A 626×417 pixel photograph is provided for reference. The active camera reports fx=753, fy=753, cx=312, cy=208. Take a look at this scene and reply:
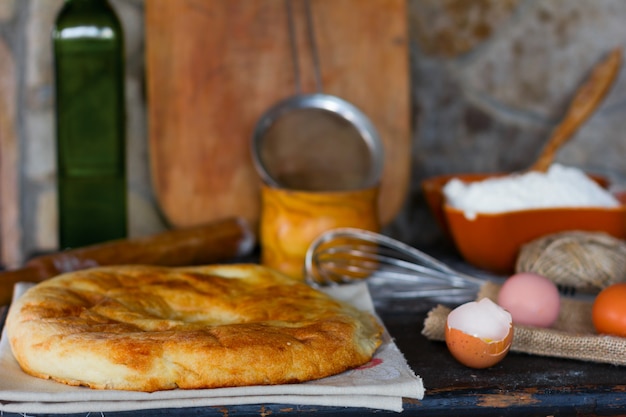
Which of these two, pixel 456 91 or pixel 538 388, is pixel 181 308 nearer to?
pixel 538 388

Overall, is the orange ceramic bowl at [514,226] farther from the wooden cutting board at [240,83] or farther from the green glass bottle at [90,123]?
the green glass bottle at [90,123]

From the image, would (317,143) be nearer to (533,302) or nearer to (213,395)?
(533,302)

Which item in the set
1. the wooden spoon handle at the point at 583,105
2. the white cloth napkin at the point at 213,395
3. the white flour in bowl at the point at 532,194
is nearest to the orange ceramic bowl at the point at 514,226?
the white flour in bowl at the point at 532,194

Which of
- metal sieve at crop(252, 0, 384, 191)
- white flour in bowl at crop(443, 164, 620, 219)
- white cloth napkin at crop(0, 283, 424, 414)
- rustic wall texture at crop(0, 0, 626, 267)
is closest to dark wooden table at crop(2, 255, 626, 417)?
white cloth napkin at crop(0, 283, 424, 414)

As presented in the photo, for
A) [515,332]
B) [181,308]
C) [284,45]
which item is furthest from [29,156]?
[515,332]

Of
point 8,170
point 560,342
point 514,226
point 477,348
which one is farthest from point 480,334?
point 8,170

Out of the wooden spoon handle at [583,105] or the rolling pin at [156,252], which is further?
the wooden spoon handle at [583,105]
